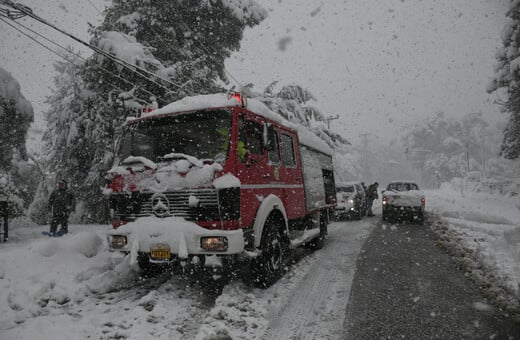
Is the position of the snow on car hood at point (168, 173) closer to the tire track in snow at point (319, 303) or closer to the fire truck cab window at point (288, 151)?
the tire track in snow at point (319, 303)

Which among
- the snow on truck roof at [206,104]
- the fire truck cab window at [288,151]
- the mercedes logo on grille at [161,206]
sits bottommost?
the mercedes logo on grille at [161,206]

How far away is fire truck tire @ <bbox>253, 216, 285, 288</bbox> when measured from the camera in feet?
18.1

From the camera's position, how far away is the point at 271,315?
4.53m

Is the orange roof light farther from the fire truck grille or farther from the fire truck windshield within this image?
the fire truck grille

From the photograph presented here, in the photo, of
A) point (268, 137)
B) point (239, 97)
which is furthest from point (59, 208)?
point (268, 137)

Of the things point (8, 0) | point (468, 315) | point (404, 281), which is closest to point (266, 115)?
point (404, 281)

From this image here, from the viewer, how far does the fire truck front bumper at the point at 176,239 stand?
450 cm

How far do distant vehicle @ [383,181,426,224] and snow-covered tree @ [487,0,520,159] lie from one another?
10203 mm

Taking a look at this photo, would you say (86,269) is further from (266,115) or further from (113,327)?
(266,115)

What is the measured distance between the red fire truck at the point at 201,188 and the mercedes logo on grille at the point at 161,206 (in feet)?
0.05

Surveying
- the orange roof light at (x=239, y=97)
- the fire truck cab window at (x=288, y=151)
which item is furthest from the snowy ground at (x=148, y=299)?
the orange roof light at (x=239, y=97)

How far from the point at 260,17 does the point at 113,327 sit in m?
12.0

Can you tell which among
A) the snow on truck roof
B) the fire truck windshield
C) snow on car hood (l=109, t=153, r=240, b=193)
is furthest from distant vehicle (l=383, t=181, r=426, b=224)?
snow on car hood (l=109, t=153, r=240, b=193)

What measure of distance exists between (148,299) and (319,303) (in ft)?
8.03
